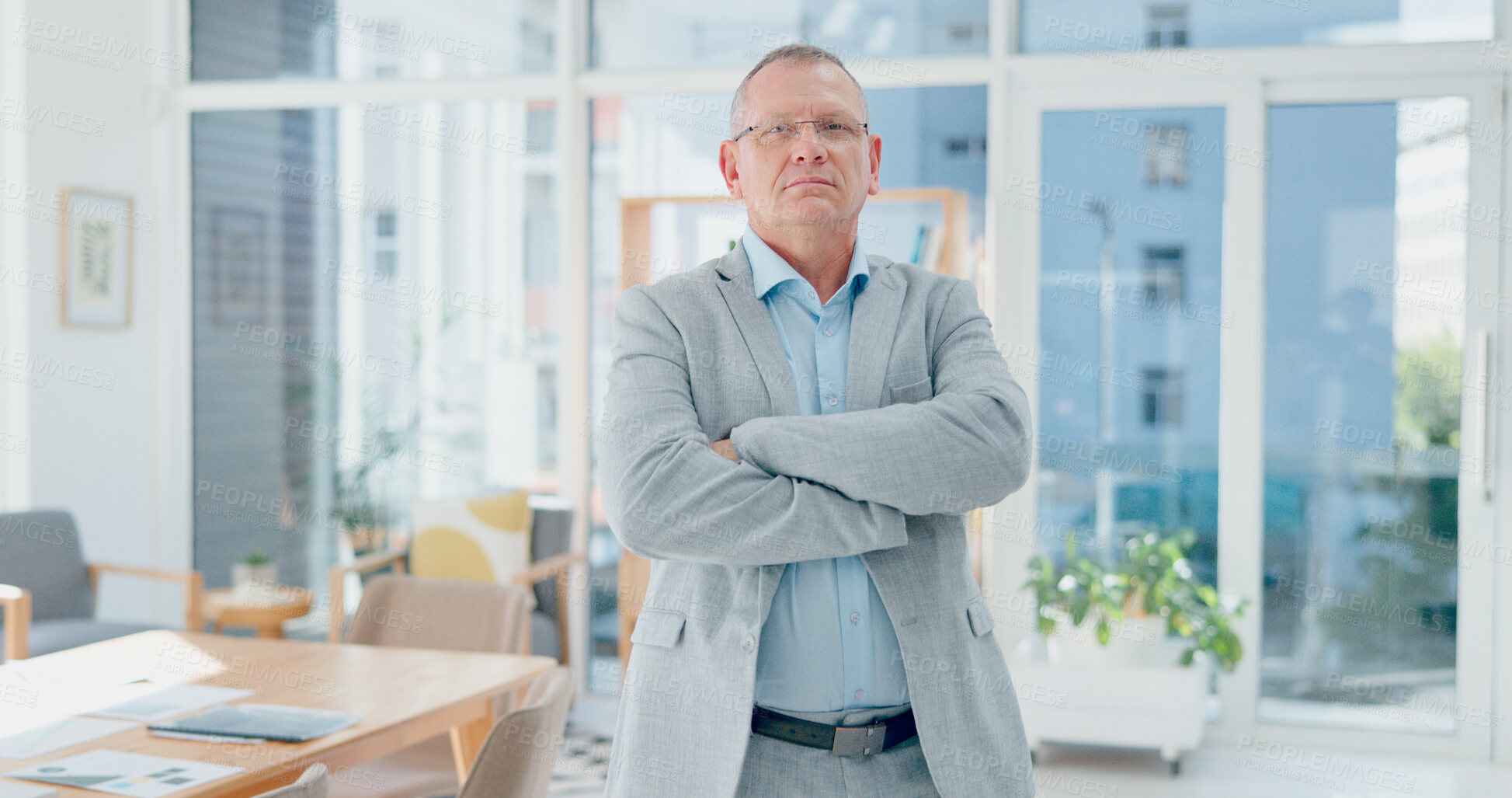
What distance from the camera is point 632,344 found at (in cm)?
143

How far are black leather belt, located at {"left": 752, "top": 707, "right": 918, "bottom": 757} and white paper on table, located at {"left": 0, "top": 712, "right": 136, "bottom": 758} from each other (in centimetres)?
131

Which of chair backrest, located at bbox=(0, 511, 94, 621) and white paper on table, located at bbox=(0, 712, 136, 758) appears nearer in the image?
white paper on table, located at bbox=(0, 712, 136, 758)

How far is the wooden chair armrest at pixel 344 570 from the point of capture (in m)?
3.81

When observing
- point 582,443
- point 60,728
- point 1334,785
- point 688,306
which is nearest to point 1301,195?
point 1334,785

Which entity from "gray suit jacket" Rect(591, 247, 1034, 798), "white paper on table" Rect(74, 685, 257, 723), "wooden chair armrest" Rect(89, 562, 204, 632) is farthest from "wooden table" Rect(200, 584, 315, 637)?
"gray suit jacket" Rect(591, 247, 1034, 798)

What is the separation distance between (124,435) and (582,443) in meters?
2.01

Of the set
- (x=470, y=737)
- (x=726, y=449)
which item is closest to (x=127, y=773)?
(x=470, y=737)

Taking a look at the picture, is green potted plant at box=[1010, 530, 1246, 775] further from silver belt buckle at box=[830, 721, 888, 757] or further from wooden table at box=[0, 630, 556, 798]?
silver belt buckle at box=[830, 721, 888, 757]

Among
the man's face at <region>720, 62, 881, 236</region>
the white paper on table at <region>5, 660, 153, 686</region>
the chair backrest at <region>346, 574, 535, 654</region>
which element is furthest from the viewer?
the chair backrest at <region>346, 574, 535, 654</region>

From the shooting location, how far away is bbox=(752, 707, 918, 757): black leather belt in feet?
4.10

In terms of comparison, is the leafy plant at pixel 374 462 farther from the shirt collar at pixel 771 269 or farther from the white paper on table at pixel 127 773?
the shirt collar at pixel 771 269

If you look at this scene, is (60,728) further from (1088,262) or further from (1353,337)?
(1353,337)

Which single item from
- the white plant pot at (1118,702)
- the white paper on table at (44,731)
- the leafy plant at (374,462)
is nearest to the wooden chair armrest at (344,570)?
the leafy plant at (374,462)

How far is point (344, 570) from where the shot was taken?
3961 mm
